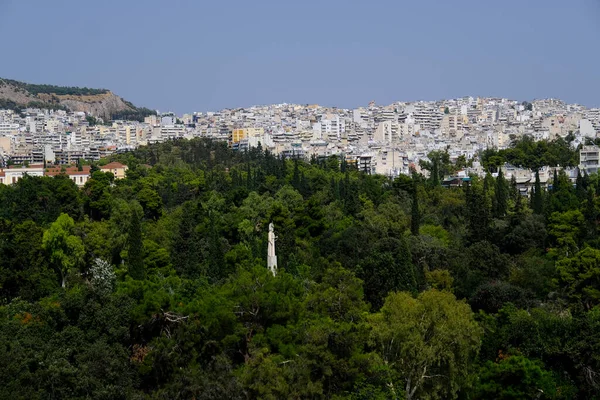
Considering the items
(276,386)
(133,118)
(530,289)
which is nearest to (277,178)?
(530,289)

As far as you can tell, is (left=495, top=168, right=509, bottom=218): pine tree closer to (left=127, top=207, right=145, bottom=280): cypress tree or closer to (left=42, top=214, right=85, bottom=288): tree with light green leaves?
(left=127, top=207, right=145, bottom=280): cypress tree

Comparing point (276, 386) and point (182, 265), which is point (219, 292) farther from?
point (182, 265)

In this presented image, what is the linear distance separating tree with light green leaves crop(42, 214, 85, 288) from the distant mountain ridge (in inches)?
3937

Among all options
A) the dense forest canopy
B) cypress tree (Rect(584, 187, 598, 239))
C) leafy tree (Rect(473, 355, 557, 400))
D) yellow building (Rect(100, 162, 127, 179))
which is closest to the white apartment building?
the dense forest canopy

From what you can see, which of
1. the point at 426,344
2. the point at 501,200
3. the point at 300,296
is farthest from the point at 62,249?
the point at 501,200

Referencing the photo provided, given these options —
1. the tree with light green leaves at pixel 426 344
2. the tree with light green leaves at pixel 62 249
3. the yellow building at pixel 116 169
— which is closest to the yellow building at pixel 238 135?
the yellow building at pixel 116 169

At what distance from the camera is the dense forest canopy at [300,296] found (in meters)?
15.9

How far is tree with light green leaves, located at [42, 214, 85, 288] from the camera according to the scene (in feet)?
89.9

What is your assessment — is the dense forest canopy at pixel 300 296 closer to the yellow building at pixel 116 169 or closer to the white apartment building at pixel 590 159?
the yellow building at pixel 116 169

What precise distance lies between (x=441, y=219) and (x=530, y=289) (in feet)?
37.6

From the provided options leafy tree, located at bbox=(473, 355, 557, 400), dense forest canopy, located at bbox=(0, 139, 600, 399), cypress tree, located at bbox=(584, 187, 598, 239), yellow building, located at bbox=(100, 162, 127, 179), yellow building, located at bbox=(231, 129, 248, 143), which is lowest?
leafy tree, located at bbox=(473, 355, 557, 400)

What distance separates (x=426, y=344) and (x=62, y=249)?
48.8 ft

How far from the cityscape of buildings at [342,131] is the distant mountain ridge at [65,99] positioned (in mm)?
→ 6931

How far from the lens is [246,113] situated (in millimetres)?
120688
